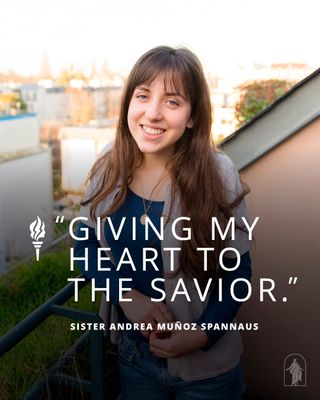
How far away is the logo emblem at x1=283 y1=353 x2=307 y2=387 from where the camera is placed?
6.66 feet

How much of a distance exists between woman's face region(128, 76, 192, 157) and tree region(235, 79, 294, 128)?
4.60 metres

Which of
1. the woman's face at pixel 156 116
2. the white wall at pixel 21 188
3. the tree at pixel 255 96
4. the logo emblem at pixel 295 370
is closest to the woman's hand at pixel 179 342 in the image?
the woman's face at pixel 156 116

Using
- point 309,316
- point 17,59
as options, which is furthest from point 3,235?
point 17,59

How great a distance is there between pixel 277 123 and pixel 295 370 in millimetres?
1070

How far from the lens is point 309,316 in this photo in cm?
195

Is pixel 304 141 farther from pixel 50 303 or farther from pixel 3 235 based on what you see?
pixel 3 235

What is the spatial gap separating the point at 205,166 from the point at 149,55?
0.28m

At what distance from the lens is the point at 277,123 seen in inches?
67.9

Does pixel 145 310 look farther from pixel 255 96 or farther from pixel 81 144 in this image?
pixel 81 144

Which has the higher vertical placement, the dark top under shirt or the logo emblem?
the dark top under shirt

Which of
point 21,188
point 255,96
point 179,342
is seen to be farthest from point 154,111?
point 21,188

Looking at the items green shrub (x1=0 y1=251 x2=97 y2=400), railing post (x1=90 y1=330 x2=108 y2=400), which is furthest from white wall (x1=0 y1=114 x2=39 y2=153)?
railing post (x1=90 y1=330 x2=108 y2=400)

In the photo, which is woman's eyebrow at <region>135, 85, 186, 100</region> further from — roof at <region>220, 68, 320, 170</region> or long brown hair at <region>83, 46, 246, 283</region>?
roof at <region>220, 68, 320, 170</region>

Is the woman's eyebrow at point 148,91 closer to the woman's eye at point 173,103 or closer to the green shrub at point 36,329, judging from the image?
the woman's eye at point 173,103
